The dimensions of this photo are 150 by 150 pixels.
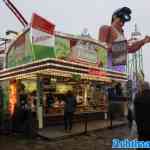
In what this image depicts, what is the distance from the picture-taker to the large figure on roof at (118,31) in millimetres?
25375

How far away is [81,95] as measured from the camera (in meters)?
19.9

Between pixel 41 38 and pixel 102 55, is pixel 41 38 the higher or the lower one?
the higher one

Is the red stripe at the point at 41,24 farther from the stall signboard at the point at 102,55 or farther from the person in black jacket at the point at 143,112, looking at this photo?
the person in black jacket at the point at 143,112

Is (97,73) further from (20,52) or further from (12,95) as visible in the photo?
(12,95)

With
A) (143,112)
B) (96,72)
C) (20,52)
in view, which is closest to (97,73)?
(96,72)

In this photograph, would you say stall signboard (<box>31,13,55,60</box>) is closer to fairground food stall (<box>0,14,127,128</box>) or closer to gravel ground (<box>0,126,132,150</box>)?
fairground food stall (<box>0,14,127,128</box>)

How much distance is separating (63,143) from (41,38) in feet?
15.4

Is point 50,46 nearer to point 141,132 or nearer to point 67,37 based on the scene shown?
point 67,37

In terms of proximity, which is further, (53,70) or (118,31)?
(118,31)

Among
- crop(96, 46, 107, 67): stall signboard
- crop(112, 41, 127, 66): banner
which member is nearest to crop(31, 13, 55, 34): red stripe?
crop(96, 46, 107, 67): stall signboard

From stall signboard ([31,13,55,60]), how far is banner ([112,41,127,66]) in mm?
6578

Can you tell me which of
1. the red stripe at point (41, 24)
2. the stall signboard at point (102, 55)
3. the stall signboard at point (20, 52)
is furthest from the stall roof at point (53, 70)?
the red stripe at point (41, 24)

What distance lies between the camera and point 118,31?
26281mm

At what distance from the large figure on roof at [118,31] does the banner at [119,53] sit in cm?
322
